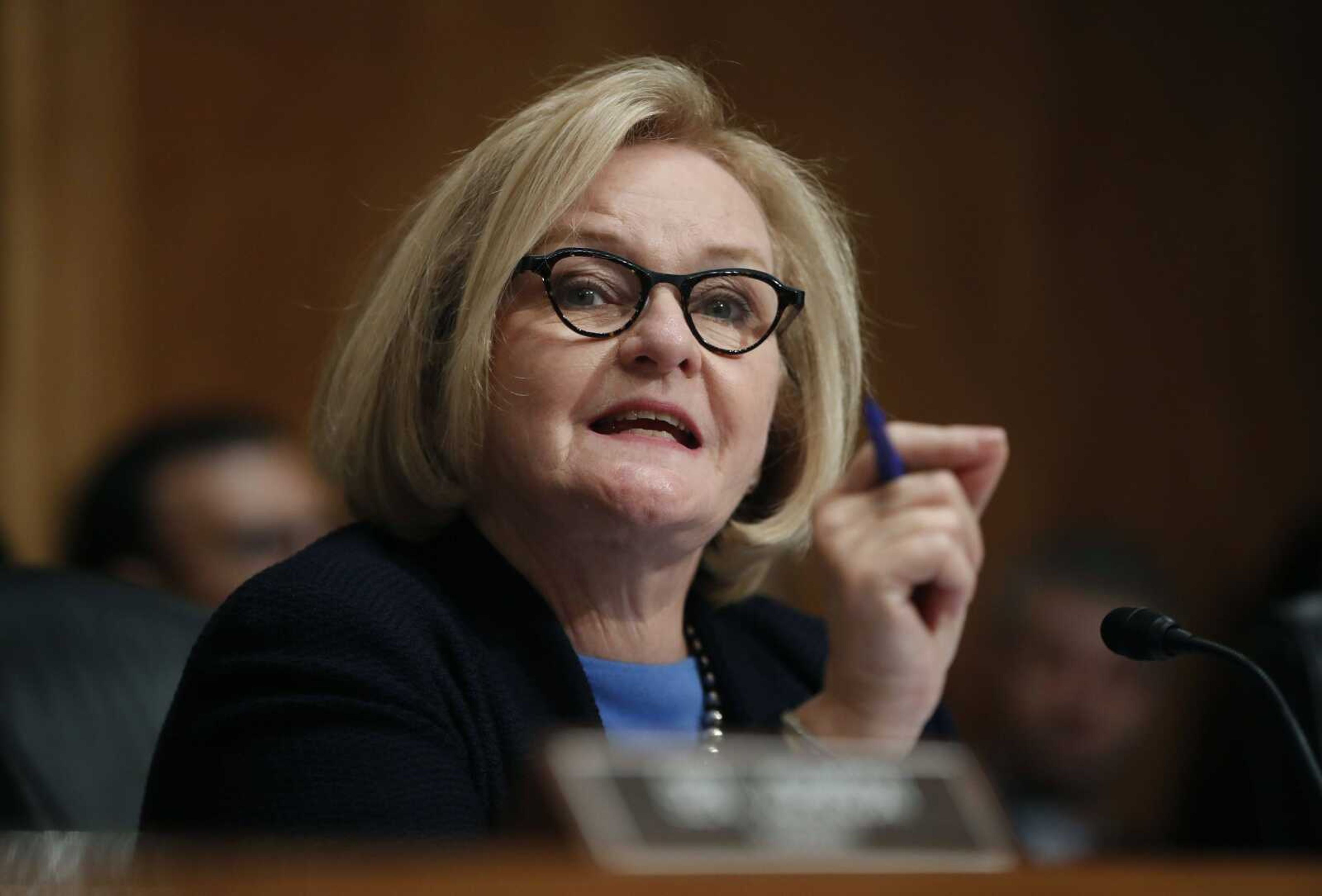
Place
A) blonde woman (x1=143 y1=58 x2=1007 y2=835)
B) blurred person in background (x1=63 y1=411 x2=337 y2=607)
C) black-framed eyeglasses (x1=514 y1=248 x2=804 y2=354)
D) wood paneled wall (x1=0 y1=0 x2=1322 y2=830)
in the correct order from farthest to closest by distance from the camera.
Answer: wood paneled wall (x1=0 y1=0 x2=1322 y2=830) < blurred person in background (x1=63 y1=411 x2=337 y2=607) < black-framed eyeglasses (x1=514 y1=248 x2=804 y2=354) < blonde woman (x1=143 y1=58 x2=1007 y2=835)

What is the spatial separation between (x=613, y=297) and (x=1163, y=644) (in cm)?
57

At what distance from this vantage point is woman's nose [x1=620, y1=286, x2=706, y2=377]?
57.7 inches

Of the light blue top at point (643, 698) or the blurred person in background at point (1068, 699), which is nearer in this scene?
the light blue top at point (643, 698)

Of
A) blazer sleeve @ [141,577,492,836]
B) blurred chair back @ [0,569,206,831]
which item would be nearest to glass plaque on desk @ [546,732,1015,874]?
blazer sleeve @ [141,577,492,836]

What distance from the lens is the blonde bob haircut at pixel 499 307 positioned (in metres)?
1.52

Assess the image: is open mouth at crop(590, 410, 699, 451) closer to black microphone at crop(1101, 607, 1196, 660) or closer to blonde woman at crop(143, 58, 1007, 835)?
blonde woman at crop(143, 58, 1007, 835)

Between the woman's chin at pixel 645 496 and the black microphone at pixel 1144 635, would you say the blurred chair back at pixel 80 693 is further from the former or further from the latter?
the black microphone at pixel 1144 635

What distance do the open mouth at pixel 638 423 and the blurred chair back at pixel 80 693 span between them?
1.73 ft

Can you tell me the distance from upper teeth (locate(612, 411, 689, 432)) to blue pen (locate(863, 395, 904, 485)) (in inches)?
Result: 7.3

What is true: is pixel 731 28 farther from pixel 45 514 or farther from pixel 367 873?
pixel 367 873

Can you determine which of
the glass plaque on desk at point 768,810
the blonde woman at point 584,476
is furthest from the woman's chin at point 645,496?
the glass plaque on desk at point 768,810

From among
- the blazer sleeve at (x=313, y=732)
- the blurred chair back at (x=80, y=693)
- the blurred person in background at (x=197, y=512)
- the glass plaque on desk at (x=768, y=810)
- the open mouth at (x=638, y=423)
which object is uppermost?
the glass plaque on desk at (x=768, y=810)

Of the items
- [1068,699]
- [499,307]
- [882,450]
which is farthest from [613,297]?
[1068,699]

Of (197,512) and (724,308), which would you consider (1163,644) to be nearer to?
(724,308)
